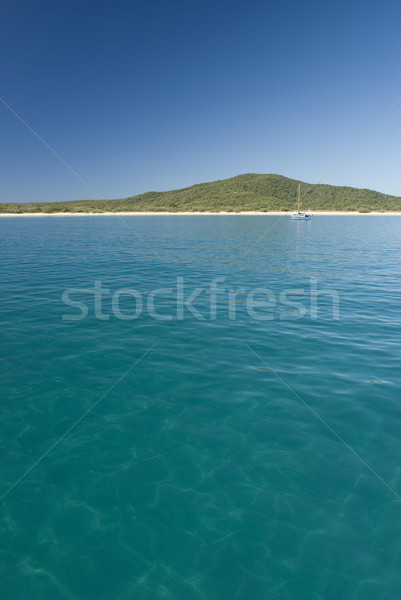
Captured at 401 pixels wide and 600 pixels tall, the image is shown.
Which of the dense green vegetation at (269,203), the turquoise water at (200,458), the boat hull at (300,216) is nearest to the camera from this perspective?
the turquoise water at (200,458)

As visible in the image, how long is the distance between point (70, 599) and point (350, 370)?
7.00 meters

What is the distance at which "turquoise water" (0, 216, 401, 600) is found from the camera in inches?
148

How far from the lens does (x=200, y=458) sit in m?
5.45

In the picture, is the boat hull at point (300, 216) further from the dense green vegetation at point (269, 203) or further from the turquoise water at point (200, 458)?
the turquoise water at point (200, 458)

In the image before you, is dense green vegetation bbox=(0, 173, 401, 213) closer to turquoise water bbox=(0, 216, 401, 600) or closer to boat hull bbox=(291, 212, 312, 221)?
boat hull bbox=(291, 212, 312, 221)

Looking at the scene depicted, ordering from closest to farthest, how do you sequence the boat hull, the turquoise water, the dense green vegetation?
1. the turquoise water
2. the boat hull
3. the dense green vegetation

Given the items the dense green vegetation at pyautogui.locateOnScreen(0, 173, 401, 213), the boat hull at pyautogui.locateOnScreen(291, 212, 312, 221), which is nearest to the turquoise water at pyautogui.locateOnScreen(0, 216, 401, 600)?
the boat hull at pyautogui.locateOnScreen(291, 212, 312, 221)

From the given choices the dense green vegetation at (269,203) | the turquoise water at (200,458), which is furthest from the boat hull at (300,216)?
the turquoise water at (200,458)

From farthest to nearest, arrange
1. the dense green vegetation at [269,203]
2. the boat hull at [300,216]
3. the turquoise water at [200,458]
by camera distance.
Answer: the dense green vegetation at [269,203] < the boat hull at [300,216] < the turquoise water at [200,458]

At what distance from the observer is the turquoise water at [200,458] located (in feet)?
12.4

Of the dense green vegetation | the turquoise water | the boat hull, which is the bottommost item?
the turquoise water

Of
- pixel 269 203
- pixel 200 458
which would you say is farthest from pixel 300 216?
pixel 200 458

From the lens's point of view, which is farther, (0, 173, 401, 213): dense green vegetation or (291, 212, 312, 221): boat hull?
(0, 173, 401, 213): dense green vegetation

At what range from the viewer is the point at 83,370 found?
329 inches
